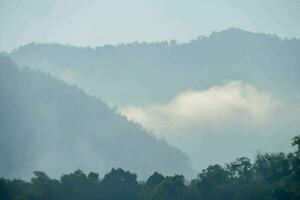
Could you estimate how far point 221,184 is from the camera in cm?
10550

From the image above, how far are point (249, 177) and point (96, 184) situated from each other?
3214cm

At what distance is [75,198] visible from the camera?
10644 centimetres

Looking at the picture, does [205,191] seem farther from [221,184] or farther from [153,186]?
[153,186]

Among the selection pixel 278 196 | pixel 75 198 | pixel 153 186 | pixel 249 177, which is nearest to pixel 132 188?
pixel 153 186

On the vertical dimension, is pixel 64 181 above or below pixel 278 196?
above

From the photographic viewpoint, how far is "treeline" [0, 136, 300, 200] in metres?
101

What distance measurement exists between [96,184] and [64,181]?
265 inches

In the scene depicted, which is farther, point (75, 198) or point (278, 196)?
point (75, 198)

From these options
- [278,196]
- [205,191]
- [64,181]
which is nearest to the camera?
[278,196]

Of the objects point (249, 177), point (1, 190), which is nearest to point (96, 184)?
point (1, 190)

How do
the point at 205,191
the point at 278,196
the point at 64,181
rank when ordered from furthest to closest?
the point at 64,181
the point at 205,191
the point at 278,196

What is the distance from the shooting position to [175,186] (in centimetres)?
10312

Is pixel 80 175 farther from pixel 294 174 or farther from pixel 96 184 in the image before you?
pixel 294 174

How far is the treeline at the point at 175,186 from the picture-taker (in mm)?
101488
